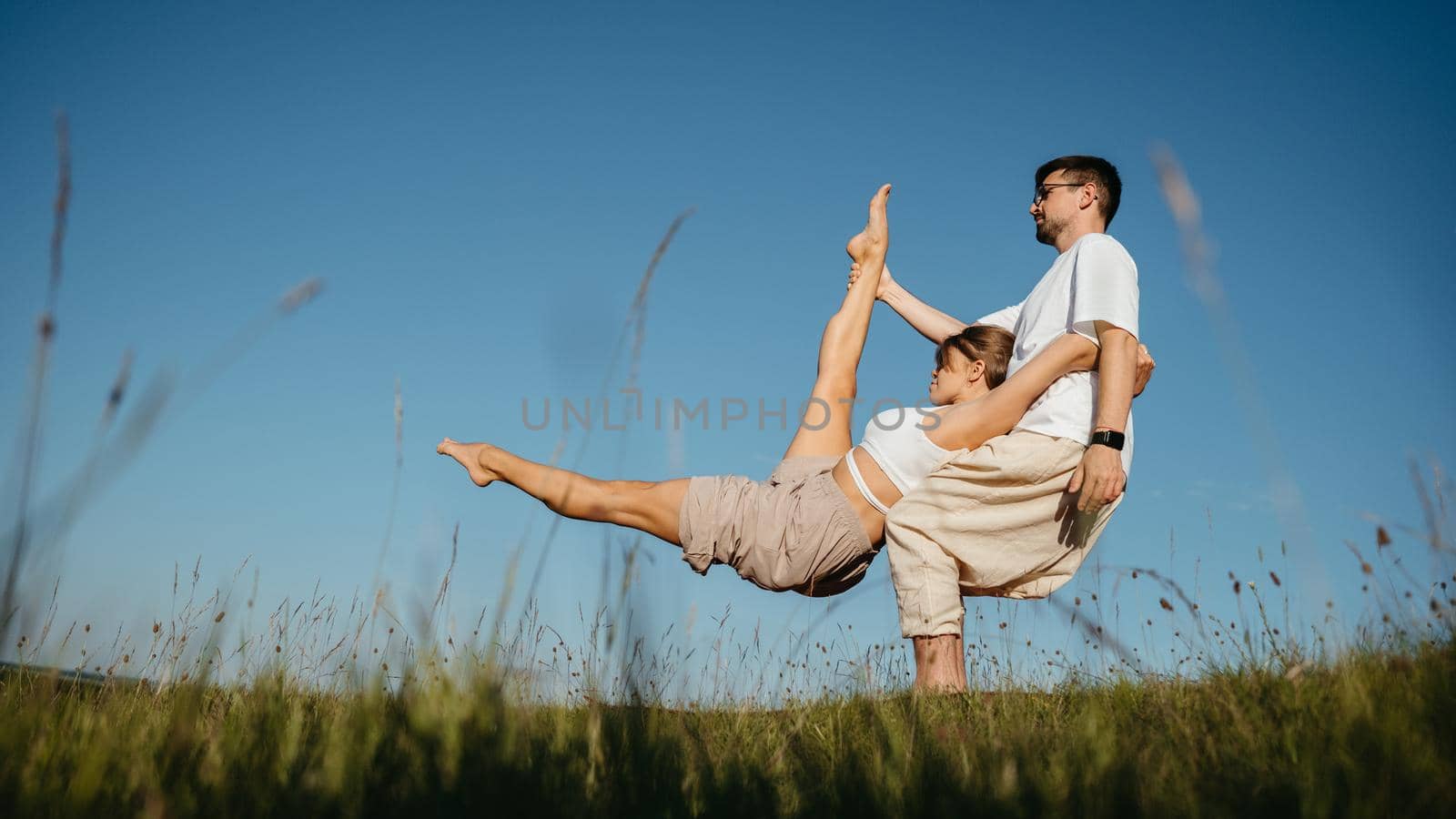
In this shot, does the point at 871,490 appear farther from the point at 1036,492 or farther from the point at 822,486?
the point at 1036,492

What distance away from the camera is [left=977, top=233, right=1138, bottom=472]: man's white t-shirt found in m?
3.57

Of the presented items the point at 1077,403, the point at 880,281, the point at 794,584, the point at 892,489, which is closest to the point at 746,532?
the point at 794,584

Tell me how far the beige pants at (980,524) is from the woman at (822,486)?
14 centimetres

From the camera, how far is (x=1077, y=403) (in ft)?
11.9

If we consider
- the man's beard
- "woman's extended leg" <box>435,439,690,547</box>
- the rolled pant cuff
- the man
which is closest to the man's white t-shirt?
the man

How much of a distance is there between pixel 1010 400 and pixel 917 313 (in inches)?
52.0

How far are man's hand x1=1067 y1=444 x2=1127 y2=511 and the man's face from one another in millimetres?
1302

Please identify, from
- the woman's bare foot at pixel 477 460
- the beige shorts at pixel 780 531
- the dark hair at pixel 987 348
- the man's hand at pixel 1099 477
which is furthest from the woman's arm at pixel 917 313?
the woman's bare foot at pixel 477 460

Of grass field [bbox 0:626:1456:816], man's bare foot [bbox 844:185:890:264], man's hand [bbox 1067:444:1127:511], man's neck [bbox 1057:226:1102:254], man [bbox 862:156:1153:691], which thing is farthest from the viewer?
man's bare foot [bbox 844:185:890:264]

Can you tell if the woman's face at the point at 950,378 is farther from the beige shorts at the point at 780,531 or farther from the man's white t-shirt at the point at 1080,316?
the beige shorts at the point at 780,531

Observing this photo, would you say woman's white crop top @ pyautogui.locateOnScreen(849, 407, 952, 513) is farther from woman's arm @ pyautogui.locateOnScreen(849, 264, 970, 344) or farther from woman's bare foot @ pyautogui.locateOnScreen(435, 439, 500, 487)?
woman's bare foot @ pyautogui.locateOnScreen(435, 439, 500, 487)

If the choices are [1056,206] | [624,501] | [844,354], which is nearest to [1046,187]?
[1056,206]

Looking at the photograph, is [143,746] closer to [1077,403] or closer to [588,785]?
[588,785]

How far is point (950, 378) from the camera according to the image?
4.23 meters
